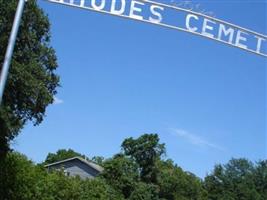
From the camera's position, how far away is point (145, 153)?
75.4 m

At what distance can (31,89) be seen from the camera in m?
29.4

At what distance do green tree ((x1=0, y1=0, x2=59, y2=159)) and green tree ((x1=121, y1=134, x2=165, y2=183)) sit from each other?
44355 mm

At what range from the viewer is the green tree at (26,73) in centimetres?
2862

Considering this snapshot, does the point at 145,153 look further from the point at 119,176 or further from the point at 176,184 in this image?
the point at 119,176

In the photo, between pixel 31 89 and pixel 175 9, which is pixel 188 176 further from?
pixel 175 9

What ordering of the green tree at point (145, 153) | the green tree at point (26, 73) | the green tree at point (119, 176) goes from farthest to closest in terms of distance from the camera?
the green tree at point (145, 153)
the green tree at point (119, 176)
the green tree at point (26, 73)

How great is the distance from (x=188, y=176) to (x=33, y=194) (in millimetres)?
63589

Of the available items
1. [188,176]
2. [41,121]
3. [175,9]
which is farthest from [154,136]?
[175,9]

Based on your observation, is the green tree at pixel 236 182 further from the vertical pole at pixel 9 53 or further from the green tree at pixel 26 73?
the vertical pole at pixel 9 53

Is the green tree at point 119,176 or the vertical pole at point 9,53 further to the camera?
the green tree at point 119,176

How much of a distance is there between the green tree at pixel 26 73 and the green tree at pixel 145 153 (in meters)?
44.4

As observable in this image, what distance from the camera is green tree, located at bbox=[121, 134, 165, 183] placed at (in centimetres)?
7550

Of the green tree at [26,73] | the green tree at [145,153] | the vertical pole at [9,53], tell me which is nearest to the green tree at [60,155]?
the green tree at [145,153]

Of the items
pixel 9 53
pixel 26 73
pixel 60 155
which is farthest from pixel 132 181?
pixel 60 155
